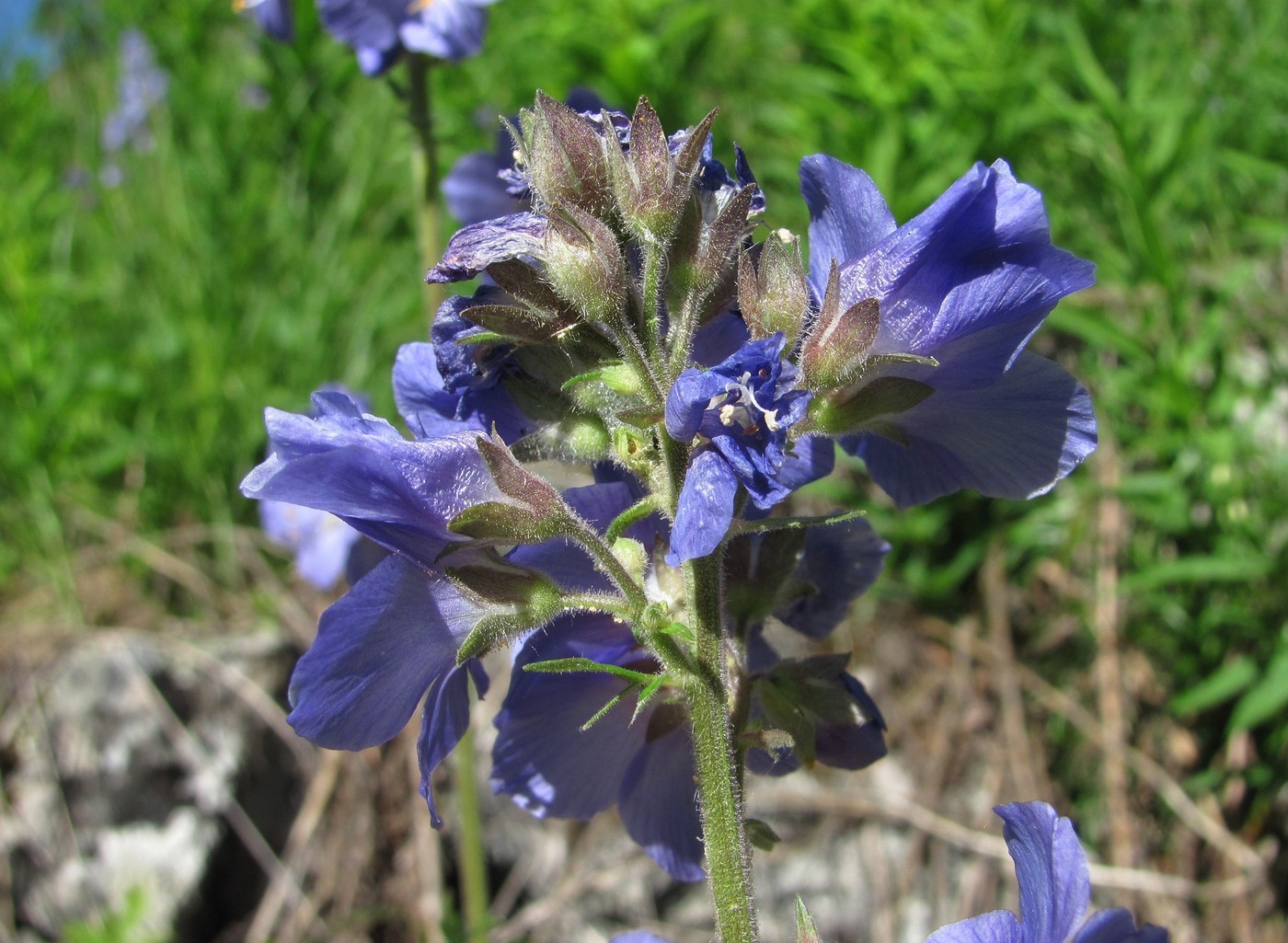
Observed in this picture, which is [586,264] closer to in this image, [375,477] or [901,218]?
[375,477]

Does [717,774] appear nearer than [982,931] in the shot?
No

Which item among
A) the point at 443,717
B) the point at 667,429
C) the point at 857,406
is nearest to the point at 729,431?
the point at 667,429

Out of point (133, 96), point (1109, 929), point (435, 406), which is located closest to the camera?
point (1109, 929)

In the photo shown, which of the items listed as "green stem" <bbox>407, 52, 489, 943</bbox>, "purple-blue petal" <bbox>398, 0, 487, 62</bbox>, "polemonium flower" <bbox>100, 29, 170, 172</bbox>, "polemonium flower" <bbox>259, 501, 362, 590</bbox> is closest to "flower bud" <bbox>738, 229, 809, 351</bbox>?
"green stem" <bbox>407, 52, 489, 943</bbox>

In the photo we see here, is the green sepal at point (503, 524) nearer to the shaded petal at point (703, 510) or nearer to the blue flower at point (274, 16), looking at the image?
the shaded petal at point (703, 510)

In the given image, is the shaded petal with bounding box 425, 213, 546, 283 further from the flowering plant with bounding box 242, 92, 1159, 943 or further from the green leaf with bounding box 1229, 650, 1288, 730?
the green leaf with bounding box 1229, 650, 1288, 730

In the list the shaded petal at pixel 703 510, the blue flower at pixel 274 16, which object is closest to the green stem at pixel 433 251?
the blue flower at pixel 274 16
